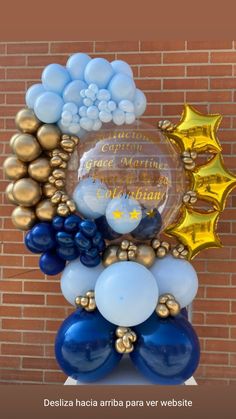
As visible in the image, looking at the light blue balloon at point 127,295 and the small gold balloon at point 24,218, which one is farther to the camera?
the small gold balloon at point 24,218

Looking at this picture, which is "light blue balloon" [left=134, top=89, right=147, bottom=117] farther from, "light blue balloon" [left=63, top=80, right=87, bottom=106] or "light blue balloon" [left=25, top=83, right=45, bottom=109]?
"light blue balloon" [left=25, top=83, right=45, bottom=109]

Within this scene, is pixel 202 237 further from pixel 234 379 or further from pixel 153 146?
pixel 234 379

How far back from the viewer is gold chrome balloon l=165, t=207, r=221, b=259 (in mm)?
2098

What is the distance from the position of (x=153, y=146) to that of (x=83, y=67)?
1.39 ft

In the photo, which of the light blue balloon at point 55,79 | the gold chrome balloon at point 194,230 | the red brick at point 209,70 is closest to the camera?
the light blue balloon at point 55,79

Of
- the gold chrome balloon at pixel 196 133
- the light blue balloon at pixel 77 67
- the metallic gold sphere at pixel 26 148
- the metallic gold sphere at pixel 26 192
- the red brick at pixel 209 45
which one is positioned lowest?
the metallic gold sphere at pixel 26 192

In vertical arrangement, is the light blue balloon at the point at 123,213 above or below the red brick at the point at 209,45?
below

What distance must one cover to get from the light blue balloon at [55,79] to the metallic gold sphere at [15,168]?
32 centimetres

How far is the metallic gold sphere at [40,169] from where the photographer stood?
1981 mm

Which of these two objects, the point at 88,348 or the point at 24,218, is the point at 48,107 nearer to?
the point at 24,218

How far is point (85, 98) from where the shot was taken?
1969 millimetres

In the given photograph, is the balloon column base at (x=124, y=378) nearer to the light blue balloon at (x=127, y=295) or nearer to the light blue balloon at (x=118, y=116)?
the light blue balloon at (x=127, y=295)

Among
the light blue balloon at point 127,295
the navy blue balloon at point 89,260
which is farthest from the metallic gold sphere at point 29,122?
the light blue balloon at point 127,295

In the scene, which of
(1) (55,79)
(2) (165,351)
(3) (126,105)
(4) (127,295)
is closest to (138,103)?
(3) (126,105)
